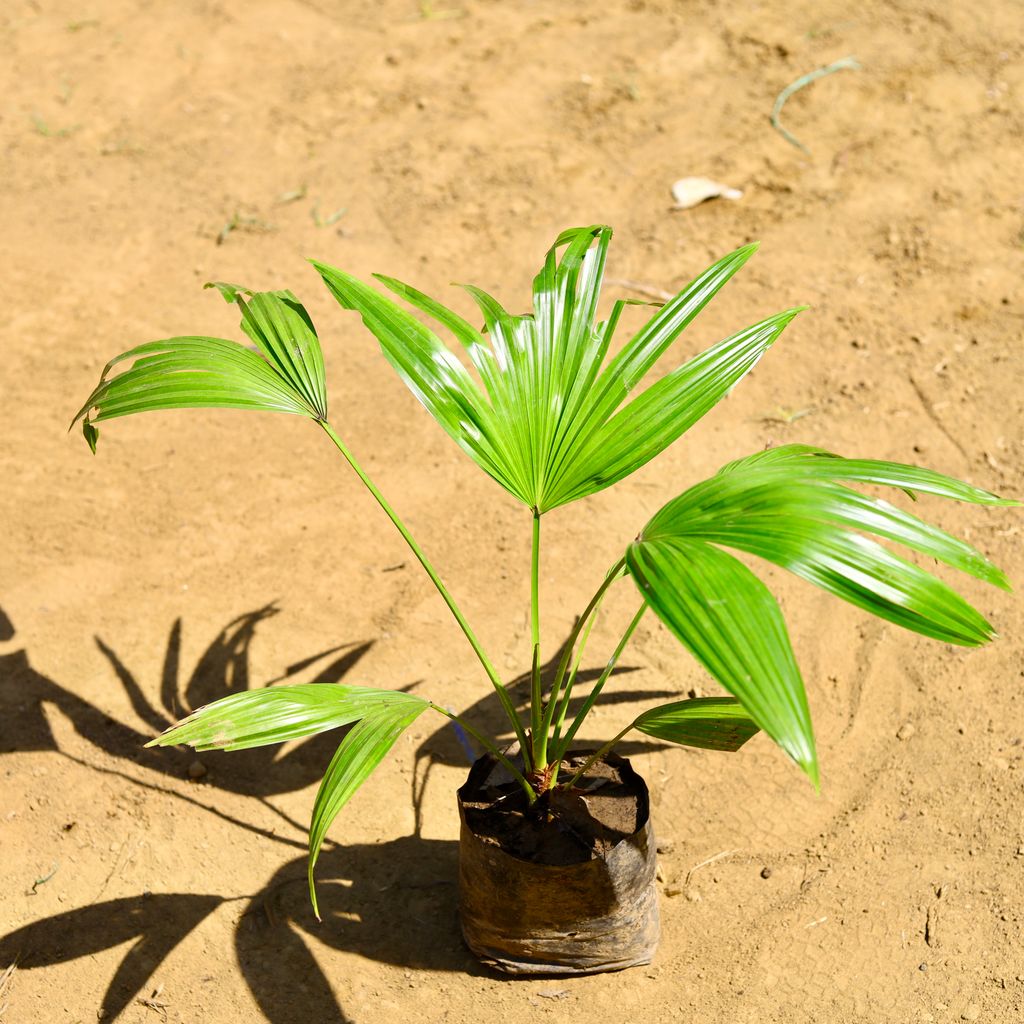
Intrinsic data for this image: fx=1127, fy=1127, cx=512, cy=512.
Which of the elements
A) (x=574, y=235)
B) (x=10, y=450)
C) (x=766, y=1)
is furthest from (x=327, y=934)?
(x=766, y=1)

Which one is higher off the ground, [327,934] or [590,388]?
[590,388]

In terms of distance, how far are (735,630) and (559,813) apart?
664 mm

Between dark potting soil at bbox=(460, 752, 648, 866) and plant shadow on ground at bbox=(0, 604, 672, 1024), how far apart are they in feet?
1.06

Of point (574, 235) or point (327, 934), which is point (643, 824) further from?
point (574, 235)

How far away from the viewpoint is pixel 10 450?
115 inches

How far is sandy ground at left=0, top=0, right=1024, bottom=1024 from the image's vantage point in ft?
6.40

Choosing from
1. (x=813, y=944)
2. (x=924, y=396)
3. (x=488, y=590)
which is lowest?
(x=813, y=944)

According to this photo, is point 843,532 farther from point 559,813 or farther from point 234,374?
point 234,374

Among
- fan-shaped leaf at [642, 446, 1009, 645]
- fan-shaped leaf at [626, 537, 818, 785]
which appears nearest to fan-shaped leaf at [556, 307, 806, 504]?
fan-shaped leaf at [642, 446, 1009, 645]

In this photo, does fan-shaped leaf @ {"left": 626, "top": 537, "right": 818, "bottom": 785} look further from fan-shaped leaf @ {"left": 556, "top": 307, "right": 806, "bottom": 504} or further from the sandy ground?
the sandy ground

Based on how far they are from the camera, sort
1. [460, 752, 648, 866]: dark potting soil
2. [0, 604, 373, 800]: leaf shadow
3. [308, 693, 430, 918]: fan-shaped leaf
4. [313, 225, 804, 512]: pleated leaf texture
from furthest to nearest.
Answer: [0, 604, 373, 800]: leaf shadow
[460, 752, 648, 866]: dark potting soil
[313, 225, 804, 512]: pleated leaf texture
[308, 693, 430, 918]: fan-shaped leaf

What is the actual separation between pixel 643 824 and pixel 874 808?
0.61 meters

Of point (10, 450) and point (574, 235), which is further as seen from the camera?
point (10, 450)

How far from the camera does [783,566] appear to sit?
48.5 inches
